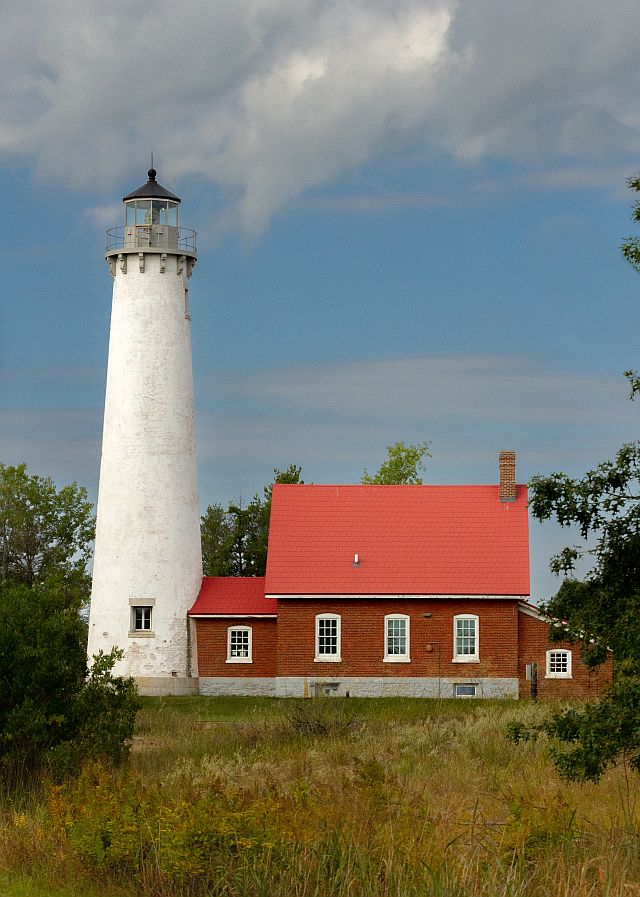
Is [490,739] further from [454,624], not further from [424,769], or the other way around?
[454,624]

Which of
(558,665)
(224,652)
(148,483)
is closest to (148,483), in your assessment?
(148,483)

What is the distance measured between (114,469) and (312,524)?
6415 mm

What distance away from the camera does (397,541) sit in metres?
41.7

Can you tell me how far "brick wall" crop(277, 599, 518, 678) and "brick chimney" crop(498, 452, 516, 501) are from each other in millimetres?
3907

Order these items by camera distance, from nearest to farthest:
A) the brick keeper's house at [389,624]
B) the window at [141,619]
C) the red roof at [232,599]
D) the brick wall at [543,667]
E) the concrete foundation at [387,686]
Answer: the brick wall at [543,667] < the concrete foundation at [387,686] < the brick keeper's house at [389,624] < the window at [141,619] < the red roof at [232,599]

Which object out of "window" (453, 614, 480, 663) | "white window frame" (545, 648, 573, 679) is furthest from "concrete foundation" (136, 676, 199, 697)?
"white window frame" (545, 648, 573, 679)

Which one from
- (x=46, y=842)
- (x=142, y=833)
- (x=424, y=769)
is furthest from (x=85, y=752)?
(x=142, y=833)

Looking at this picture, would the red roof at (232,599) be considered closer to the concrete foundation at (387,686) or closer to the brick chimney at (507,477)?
the concrete foundation at (387,686)

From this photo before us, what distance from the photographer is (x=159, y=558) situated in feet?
133

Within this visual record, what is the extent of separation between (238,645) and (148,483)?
5808mm

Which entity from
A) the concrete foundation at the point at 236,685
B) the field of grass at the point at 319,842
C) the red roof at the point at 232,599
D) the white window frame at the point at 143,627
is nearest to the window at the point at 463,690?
the concrete foundation at the point at 236,685

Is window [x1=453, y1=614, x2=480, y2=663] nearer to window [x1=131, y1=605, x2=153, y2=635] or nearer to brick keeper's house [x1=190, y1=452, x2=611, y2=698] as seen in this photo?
brick keeper's house [x1=190, y1=452, x2=611, y2=698]

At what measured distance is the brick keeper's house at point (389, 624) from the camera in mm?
40094

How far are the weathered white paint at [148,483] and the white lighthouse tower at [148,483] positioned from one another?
30 millimetres
